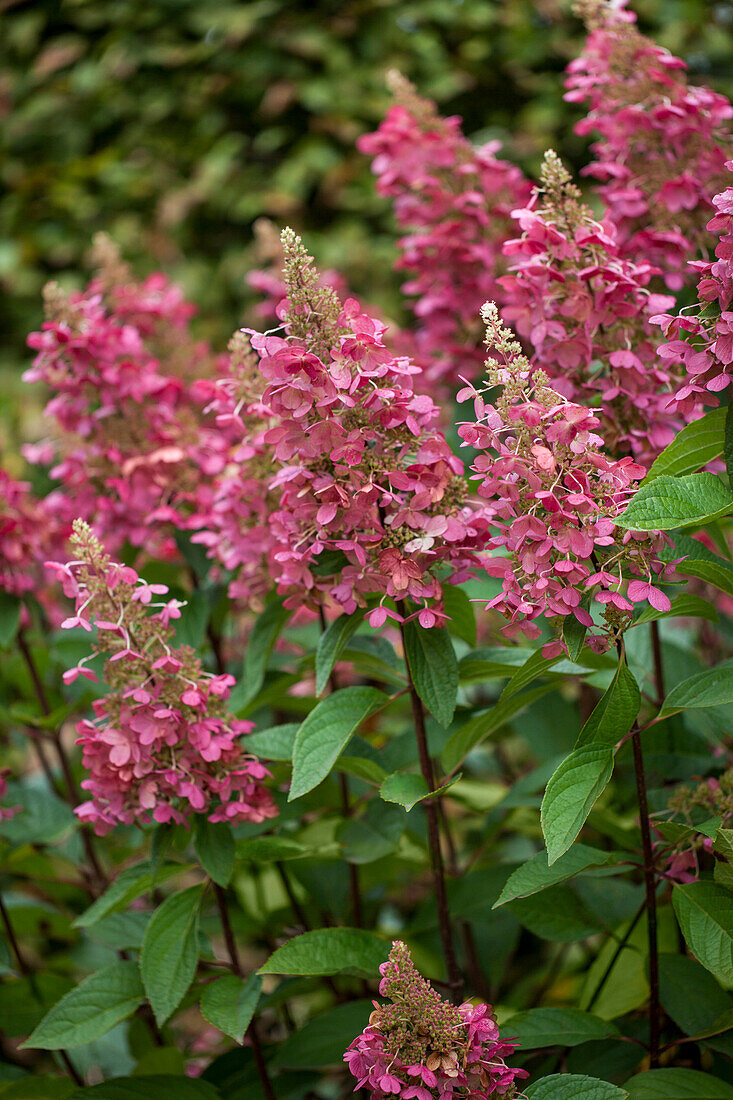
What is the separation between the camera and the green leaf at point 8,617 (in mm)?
1175

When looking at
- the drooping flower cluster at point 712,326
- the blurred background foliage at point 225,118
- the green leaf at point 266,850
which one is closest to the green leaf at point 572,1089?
the green leaf at point 266,850

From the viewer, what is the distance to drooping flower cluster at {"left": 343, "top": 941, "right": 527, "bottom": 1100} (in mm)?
657

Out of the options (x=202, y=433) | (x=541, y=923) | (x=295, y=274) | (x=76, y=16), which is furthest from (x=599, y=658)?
(x=76, y=16)

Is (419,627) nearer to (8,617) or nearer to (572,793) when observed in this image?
(572,793)

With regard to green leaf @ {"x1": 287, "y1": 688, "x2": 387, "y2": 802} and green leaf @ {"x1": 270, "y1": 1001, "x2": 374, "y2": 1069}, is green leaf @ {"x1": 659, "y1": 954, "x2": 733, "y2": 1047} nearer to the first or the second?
green leaf @ {"x1": 270, "y1": 1001, "x2": 374, "y2": 1069}

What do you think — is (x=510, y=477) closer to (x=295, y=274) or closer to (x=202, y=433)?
(x=295, y=274)

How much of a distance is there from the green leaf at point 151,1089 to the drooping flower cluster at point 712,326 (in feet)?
2.65

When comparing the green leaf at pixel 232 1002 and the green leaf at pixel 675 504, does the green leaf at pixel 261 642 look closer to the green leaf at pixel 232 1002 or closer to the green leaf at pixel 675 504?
the green leaf at pixel 232 1002

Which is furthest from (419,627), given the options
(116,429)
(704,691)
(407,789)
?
(116,429)

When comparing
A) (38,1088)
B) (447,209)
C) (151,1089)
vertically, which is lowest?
(38,1088)

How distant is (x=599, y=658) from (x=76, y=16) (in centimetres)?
301

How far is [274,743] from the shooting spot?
930 millimetres

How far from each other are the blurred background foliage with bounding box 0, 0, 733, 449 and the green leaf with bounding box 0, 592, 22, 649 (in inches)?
58.5

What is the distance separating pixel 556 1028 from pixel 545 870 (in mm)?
190
